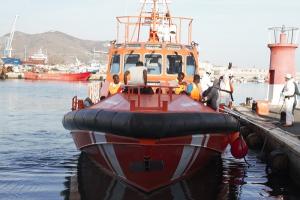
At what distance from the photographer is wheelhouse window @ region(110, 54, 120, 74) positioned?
12820mm

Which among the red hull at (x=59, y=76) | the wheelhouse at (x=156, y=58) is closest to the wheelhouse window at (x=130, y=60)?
the wheelhouse at (x=156, y=58)

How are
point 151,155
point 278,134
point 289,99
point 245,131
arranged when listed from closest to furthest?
point 151,155, point 278,134, point 289,99, point 245,131

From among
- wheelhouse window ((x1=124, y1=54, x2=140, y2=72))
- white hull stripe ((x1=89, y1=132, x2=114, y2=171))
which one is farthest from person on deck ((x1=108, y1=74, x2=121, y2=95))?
white hull stripe ((x1=89, y1=132, x2=114, y2=171))

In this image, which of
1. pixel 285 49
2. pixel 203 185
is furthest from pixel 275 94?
pixel 203 185

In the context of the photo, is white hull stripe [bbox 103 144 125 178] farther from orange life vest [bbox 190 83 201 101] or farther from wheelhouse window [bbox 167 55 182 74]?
wheelhouse window [bbox 167 55 182 74]

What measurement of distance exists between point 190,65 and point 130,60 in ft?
4.90

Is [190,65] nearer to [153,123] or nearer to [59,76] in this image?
[153,123]

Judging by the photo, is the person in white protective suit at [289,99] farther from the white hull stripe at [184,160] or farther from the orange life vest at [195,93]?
the white hull stripe at [184,160]

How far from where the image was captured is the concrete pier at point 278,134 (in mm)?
11145

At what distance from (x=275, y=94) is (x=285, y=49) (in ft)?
6.80

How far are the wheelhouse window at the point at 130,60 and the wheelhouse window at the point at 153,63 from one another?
0.25 m

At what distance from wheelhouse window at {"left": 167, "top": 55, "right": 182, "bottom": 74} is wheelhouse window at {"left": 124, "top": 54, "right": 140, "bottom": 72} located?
771mm

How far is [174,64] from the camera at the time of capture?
498 inches

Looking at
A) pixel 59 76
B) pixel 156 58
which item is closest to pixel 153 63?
pixel 156 58
